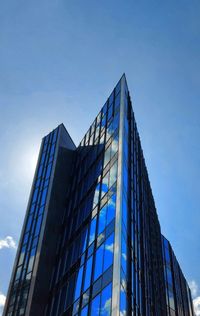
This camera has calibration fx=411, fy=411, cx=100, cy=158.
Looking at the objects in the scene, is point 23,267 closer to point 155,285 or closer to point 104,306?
point 155,285

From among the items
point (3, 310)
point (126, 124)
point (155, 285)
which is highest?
point (126, 124)

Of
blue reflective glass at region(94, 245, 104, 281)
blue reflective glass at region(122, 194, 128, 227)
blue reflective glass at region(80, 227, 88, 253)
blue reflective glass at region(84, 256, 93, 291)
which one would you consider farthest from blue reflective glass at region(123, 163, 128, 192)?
blue reflective glass at region(84, 256, 93, 291)

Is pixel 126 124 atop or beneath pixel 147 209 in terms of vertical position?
atop

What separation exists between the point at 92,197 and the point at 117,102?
12.2m

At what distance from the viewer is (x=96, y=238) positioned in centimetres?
3388

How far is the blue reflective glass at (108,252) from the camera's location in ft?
96.5

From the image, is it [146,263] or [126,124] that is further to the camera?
[126,124]

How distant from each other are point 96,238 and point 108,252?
371 centimetres

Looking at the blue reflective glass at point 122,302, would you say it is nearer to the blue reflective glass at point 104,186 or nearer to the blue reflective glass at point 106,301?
the blue reflective glass at point 106,301

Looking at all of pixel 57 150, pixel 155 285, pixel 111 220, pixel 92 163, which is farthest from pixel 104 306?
pixel 57 150

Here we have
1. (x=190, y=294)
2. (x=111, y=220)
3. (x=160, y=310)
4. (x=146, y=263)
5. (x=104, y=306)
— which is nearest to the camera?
(x=104, y=306)

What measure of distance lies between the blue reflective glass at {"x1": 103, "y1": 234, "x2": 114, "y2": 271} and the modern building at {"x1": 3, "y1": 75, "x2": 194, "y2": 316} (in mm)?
97

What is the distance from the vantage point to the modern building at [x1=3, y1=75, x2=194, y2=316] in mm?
30484

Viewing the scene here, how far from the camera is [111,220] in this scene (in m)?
32.5
